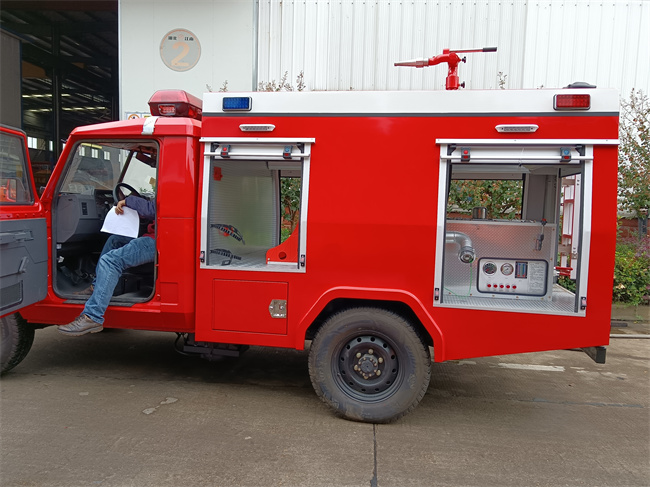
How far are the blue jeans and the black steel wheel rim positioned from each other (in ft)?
6.37

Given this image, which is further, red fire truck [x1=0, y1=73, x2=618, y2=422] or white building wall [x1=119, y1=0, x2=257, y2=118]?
white building wall [x1=119, y1=0, x2=257, y2=118]

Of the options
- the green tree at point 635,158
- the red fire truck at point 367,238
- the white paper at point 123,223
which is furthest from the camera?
the green tree at point 635,158

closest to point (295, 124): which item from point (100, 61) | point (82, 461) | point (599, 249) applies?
point (599, 249)

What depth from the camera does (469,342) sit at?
3561 mm

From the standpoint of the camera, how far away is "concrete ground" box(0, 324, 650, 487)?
3020mm

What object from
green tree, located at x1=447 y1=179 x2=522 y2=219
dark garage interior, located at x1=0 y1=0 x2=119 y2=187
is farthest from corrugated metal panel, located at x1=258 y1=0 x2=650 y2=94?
dark garage interior, located at x1=0 y1=0 x2=119 y2=187

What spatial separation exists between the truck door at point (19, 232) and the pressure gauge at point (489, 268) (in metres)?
3.81

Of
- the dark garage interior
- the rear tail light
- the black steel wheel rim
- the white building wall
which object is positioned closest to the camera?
the rear tail light

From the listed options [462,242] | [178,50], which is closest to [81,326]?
[462,242]

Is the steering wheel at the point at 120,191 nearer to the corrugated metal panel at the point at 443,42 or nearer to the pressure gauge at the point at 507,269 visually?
the pressure gauge at the point at 507,269

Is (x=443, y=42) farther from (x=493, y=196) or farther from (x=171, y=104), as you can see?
(x=171, y=104)

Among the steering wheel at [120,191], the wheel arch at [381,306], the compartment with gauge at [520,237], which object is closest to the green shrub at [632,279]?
the compartment with gauge at [520,237]

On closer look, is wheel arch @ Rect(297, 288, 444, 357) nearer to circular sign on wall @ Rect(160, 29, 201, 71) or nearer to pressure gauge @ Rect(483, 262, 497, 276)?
pressure gauge @ Rect(483, 262, 497, 276)

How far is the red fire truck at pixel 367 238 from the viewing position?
11.2 feet
